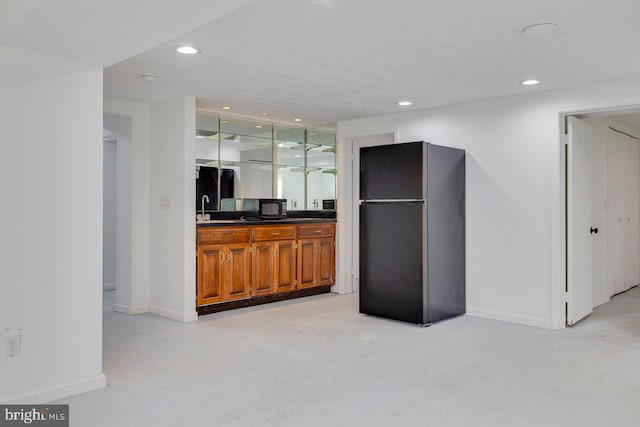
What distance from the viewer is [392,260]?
473 cm

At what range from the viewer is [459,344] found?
155 inches

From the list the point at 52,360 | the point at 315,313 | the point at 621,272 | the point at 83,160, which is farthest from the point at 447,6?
the point at 621,272

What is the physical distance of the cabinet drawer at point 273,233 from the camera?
5385mm

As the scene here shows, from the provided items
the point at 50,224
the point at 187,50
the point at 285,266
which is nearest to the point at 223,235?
the point at 285,266

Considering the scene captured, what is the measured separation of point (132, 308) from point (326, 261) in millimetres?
2331

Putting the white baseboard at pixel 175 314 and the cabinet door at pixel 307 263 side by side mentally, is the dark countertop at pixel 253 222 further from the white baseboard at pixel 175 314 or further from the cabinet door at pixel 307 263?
the white baseboard at pixel 175 314

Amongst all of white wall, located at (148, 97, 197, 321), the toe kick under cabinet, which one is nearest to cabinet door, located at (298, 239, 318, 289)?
the toe kick under cabinet

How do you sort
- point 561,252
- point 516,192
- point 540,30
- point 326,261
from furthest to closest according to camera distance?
point 326,261
point 516,192
point 561,252
point 540,30

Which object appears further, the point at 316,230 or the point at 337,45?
the point at 316,230

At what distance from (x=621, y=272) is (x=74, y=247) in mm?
6274

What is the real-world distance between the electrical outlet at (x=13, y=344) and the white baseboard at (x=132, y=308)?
242 cm

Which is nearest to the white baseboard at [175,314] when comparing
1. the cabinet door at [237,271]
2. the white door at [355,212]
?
the cabinet door at [237,271]

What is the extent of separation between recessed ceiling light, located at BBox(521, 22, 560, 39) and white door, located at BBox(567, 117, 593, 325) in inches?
69.1

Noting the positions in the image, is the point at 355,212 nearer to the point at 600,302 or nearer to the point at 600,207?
the point at 600,207
